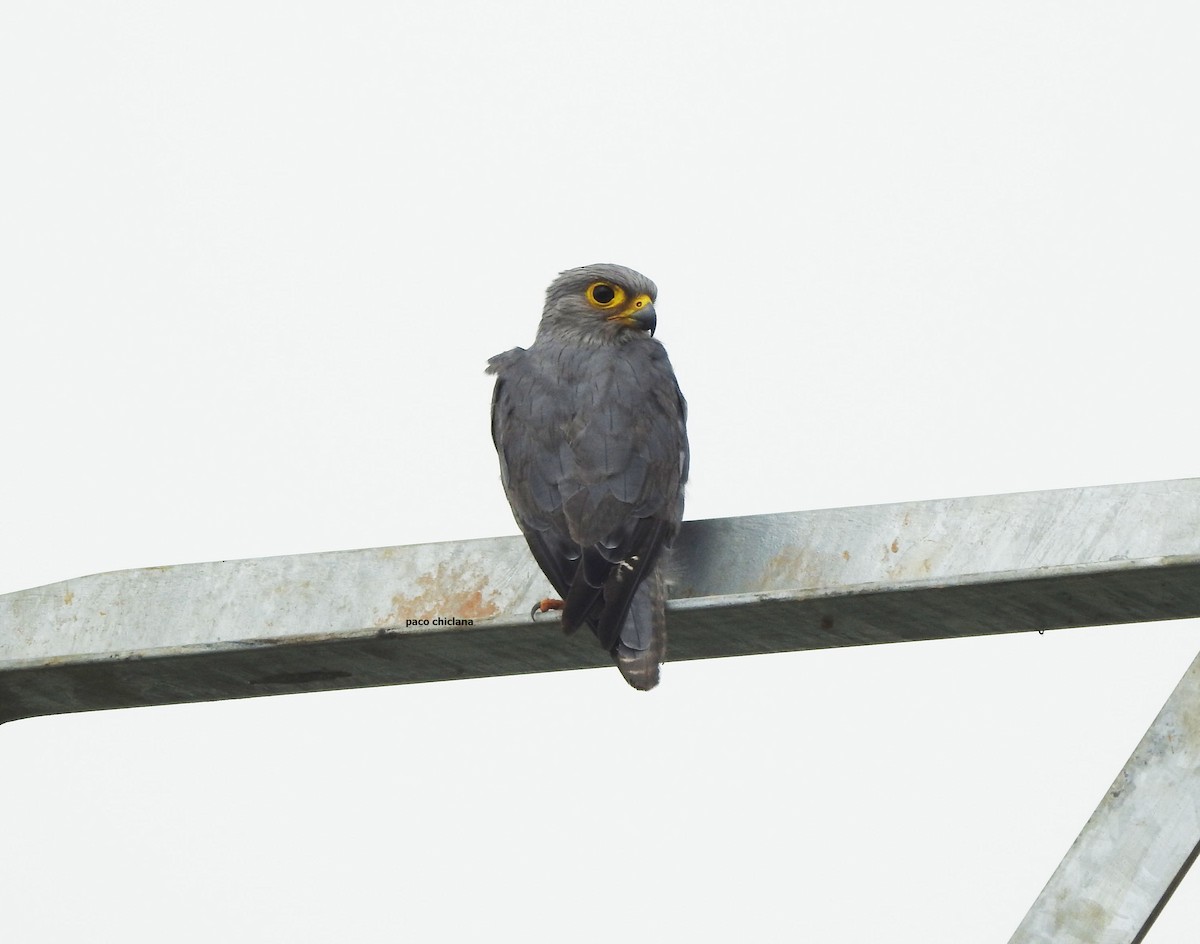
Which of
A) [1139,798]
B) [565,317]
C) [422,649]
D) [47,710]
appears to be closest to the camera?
[1139,798]

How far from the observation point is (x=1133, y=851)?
2.64 metres

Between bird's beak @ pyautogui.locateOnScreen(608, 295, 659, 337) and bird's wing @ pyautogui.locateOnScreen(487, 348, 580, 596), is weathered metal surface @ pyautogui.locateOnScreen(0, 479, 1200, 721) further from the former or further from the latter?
bird's beak @ pyautogui.locateOnScreen(608, 295, 659, 337)

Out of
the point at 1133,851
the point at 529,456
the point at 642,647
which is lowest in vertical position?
the point at 529,456

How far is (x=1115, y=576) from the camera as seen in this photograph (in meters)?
2.76

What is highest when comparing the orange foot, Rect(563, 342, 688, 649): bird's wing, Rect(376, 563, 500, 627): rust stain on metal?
the orange foot

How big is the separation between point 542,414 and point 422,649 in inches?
56.2

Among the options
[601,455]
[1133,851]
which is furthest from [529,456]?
[1133,851]

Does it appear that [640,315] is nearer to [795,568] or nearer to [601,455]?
[601,455]

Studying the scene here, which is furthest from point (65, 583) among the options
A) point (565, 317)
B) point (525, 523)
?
point (565, 317)

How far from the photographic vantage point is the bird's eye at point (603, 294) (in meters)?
5.25

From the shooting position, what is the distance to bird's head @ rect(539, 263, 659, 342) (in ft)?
16.9

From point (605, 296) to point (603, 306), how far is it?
0.03 meters

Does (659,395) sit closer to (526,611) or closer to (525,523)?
(525,523)

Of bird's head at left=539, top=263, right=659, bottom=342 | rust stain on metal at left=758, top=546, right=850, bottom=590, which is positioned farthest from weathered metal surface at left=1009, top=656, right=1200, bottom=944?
bird's head at left=539, top=263, right=659, bottom=342
